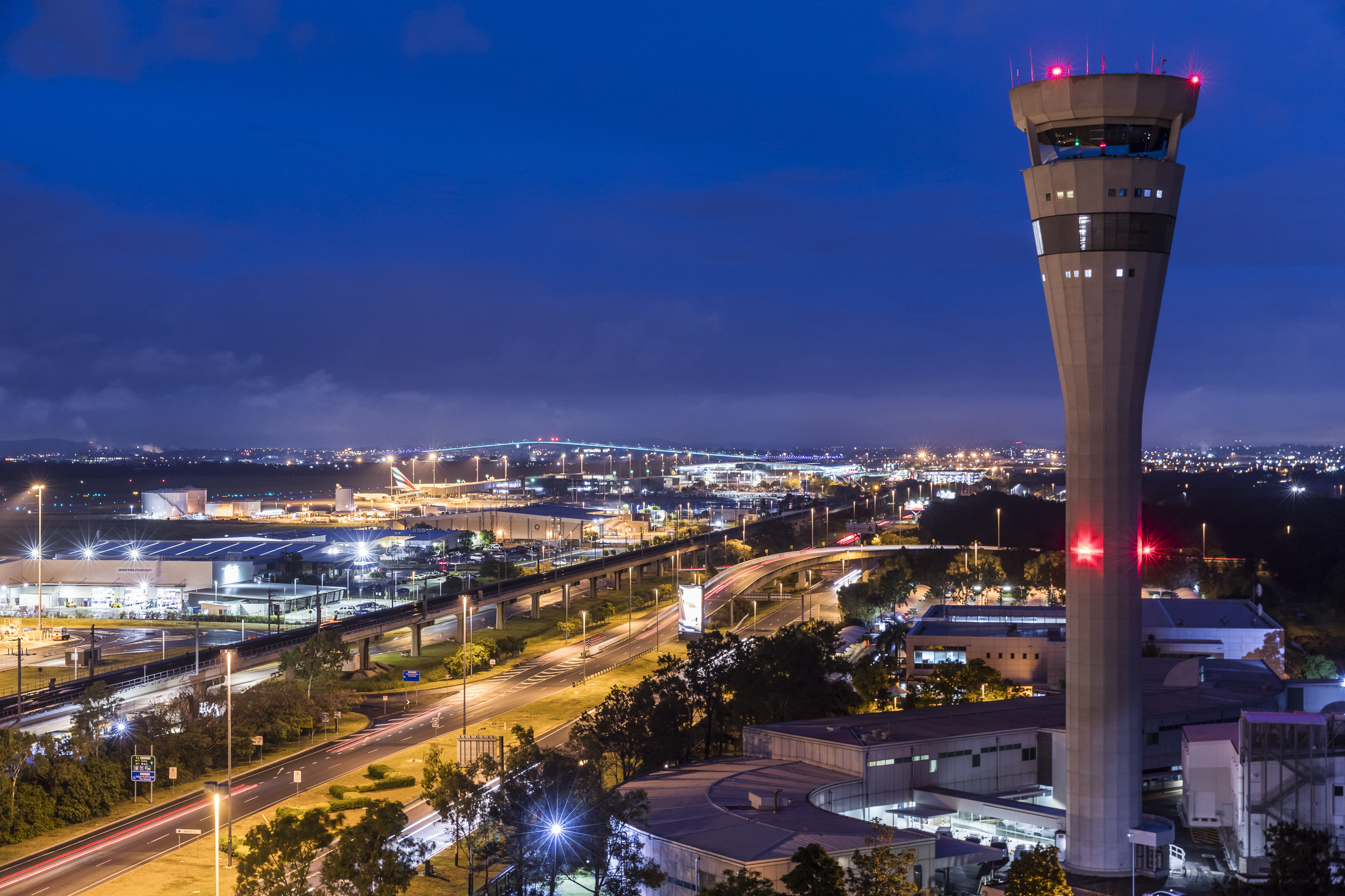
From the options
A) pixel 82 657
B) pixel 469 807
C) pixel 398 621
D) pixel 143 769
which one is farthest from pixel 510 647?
pixel 469 807

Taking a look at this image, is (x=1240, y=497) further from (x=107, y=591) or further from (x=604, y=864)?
(x=604, y=864)

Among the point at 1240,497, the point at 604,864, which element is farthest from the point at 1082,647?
the point at 1240,497

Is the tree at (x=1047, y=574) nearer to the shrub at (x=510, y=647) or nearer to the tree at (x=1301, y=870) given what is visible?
the shrub at (x=510, y=647)

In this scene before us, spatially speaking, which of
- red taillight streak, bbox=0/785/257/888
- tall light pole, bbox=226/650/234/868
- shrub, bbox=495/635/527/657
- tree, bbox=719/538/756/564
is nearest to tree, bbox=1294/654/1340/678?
shrub, bbox=495/635/527/657

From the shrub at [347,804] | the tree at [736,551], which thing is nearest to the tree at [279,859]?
the shrub at [347,804]

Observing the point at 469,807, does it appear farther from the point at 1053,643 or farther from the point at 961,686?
the point at 1053,643

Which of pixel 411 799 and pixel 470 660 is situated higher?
pixel 470 660
